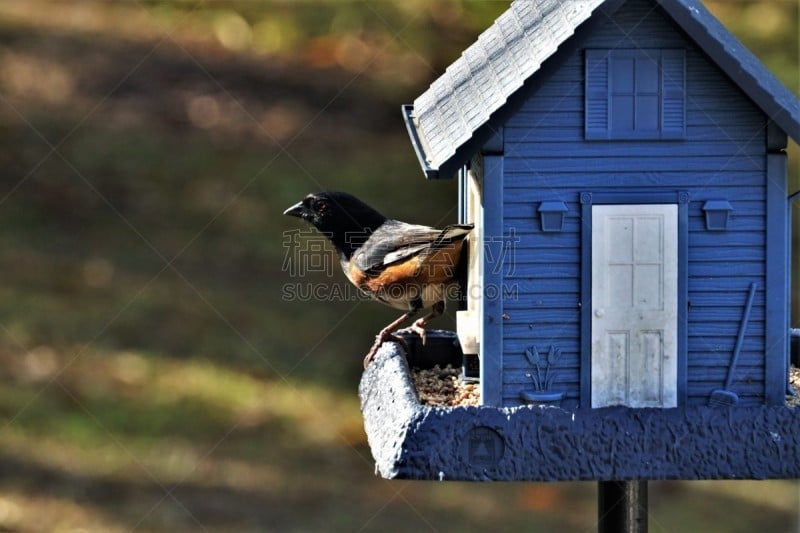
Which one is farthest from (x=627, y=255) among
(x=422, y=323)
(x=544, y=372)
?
(x=422, y=323)

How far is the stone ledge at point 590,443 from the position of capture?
4195 millimetres

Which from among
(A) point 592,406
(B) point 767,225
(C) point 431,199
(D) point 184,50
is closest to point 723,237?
(B) point 767,225

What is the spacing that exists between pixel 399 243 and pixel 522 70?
1.00 metres

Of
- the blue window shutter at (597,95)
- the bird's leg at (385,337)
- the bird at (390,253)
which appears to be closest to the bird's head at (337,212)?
the bird at (390,253)

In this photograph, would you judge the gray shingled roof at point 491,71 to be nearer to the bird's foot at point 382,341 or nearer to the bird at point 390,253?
the bird at point 390,253

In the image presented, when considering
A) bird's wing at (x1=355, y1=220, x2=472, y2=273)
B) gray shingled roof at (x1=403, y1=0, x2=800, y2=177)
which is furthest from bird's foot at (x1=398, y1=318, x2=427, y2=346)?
gray shingled roof at (x1=403, y1=0, x2=800, y2=177)

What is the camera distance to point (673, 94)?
4.39 m

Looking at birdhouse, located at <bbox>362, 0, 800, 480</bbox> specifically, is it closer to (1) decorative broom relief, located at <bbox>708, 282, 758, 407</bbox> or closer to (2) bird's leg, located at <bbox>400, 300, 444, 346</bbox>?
(1) decorative broom relief, located at <bbox>708, 282, 758, 407</bbox>

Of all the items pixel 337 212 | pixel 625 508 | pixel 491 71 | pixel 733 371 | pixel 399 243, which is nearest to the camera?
pixel 733 371

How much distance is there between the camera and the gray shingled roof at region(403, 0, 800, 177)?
427 cm

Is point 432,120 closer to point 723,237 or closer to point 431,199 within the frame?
point 723,237

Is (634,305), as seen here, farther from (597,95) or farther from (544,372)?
(597,95)

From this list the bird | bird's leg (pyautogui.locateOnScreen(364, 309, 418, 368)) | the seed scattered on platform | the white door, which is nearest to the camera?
the white door

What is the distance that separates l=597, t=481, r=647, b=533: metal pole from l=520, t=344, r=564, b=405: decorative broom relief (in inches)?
24.4
